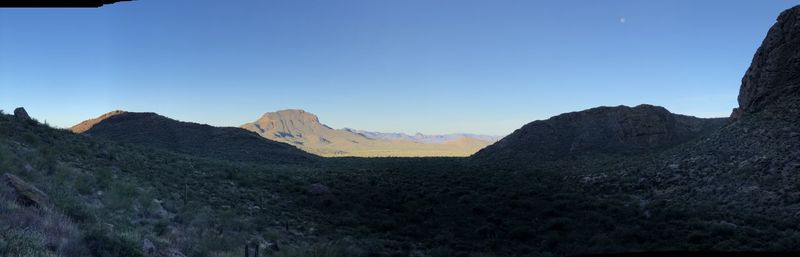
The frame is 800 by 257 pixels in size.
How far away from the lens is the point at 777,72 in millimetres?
31906

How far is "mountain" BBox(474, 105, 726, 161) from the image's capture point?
174ft

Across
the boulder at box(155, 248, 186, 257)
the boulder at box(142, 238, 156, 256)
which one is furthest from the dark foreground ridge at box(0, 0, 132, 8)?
the boulder at box(155, 248, 186, 257)

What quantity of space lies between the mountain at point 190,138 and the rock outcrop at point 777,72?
49.2 m

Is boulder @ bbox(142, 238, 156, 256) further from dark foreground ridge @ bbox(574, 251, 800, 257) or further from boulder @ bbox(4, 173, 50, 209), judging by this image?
dark foreground ridge @ bbox(574, 251, 800, 257)

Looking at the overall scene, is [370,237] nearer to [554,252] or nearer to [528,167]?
[554,252]

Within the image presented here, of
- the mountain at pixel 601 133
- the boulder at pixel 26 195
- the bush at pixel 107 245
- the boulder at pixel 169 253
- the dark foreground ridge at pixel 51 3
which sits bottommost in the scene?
the boulder at pixel 169 253

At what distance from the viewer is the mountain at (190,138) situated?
2463 inches

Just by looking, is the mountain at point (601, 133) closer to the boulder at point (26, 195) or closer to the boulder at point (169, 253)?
the boulder at point (169, 253)

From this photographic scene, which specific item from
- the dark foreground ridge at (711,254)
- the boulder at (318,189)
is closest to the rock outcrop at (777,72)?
the boulder at (318,189)

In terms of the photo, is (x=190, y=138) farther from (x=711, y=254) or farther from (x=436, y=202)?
(x=711, y=254)

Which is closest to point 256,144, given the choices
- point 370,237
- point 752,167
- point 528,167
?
point 528,167

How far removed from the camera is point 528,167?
4738 cm

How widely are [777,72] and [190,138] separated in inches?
2743

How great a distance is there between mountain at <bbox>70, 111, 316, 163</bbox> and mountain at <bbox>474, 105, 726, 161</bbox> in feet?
98.8
